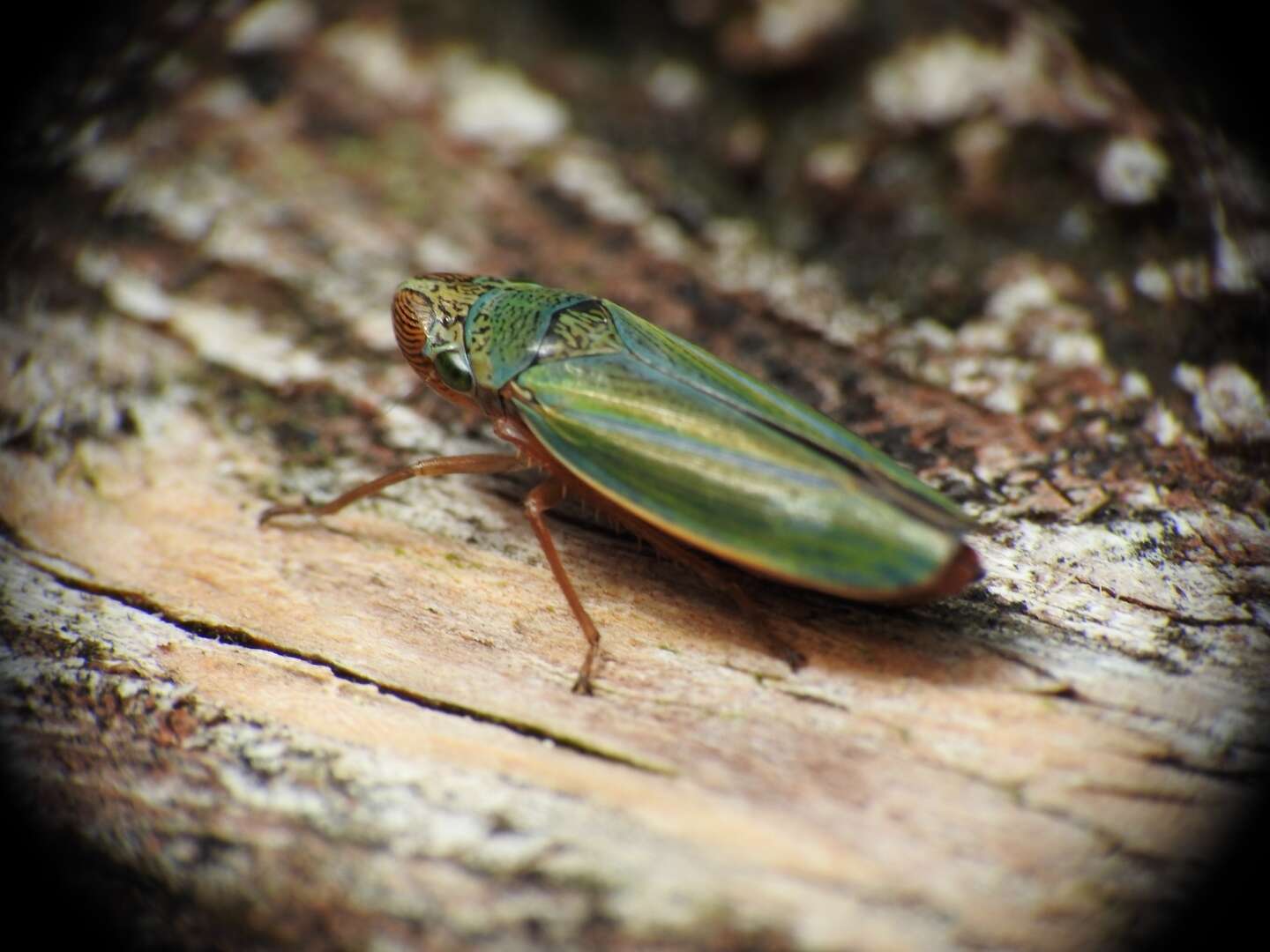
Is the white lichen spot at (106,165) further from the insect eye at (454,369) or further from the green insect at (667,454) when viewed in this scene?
the insect eye at (454,369)

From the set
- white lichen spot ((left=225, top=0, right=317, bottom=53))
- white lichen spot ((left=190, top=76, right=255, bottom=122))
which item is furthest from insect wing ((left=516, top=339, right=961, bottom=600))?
white lichen spot ((left=225, top=0, right=317, bottom=53))

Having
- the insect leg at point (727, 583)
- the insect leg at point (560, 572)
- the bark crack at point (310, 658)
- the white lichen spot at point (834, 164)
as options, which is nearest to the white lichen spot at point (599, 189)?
the white lichen spot at point (834, 164)

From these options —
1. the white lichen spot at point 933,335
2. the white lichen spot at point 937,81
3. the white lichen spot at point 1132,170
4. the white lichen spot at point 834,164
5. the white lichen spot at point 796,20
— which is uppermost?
the white lichen spot at point 796,20

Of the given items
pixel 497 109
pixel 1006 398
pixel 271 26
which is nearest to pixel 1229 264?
pixel 1006 398

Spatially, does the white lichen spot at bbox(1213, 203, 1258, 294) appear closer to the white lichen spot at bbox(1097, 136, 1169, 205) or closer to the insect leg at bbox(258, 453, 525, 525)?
the white lichen spot at bbox(1097, 136, 1169, 205)

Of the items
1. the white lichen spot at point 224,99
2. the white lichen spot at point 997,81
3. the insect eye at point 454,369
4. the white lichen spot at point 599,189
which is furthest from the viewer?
the white lichen spot at point 224,99

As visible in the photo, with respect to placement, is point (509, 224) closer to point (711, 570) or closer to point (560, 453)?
point (560, 453)
